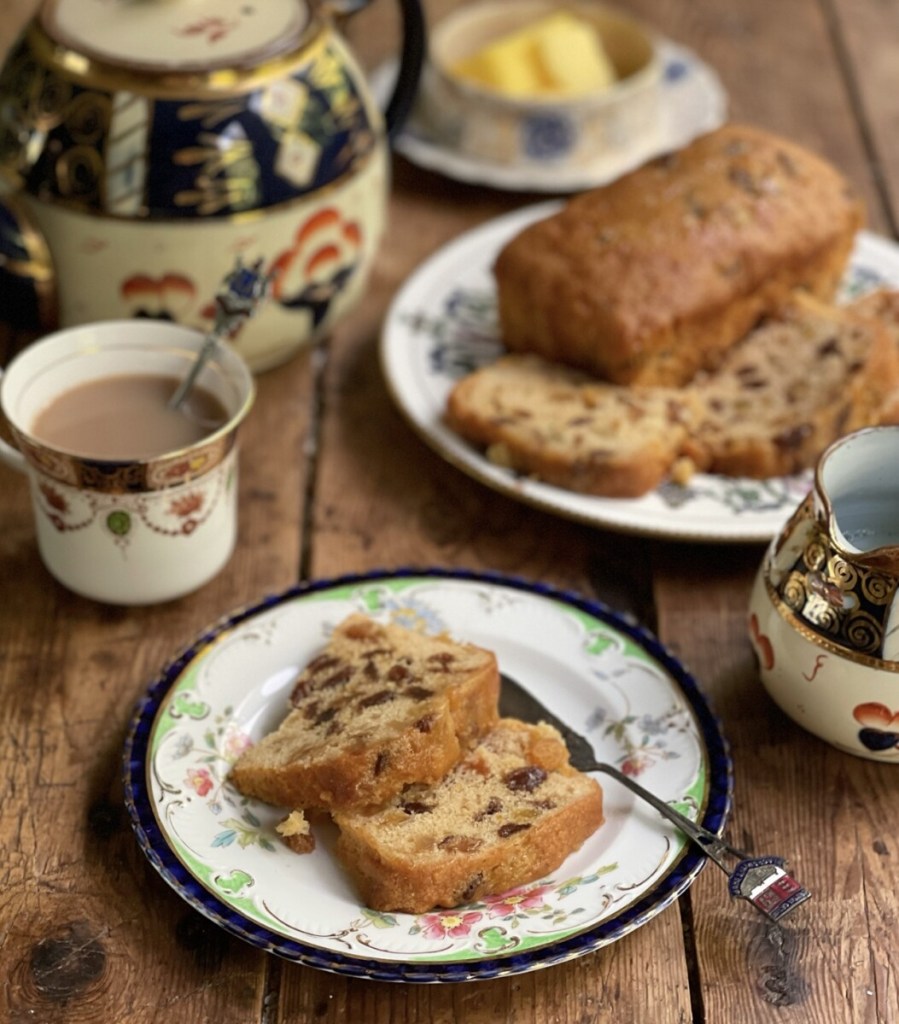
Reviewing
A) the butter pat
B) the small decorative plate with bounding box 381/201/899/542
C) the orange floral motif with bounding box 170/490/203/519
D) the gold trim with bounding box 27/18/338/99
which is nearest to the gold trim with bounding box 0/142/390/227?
the gold trim with bounding box 27/18/338/99

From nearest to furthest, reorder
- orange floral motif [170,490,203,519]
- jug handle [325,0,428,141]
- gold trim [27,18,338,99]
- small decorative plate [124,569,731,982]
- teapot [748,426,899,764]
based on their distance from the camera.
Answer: small decorative plate [124,569,731,982]
teapot [748,426,899,764]
orange floral motif [170,490,203,519]
gold trim [27,18,338,99]
jug handle [325,0,428,141]

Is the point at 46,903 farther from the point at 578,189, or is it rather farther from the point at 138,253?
the point at 578,189

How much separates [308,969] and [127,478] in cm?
55

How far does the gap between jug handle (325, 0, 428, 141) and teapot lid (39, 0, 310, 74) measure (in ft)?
0.56

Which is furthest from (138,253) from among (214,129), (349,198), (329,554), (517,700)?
(517,700)

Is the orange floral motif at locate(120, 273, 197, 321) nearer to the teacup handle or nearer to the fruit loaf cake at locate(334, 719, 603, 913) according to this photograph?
the teacup handle

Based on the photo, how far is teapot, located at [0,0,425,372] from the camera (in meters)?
1.66

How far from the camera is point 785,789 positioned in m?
1.39

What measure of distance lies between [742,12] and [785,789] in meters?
2.11

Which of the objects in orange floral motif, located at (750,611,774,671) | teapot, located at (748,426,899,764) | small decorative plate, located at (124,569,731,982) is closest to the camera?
small decorative plate, located at (124,569,731,982)

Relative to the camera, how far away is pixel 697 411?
181 cm

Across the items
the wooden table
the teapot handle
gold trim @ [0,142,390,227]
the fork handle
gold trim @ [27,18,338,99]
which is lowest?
the wooden table

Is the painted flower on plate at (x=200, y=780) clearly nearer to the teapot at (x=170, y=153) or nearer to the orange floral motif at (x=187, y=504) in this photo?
the orange floral motif at (x=187, y=504)

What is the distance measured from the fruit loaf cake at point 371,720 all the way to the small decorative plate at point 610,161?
3.78ft
